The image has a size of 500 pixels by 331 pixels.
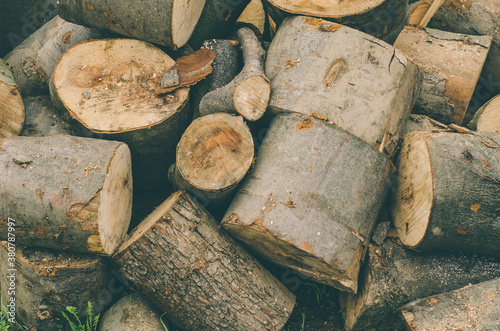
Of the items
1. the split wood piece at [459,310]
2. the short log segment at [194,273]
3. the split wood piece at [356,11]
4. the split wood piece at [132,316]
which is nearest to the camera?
the split wood piece at [459,310]

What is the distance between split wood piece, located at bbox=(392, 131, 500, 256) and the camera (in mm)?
2098

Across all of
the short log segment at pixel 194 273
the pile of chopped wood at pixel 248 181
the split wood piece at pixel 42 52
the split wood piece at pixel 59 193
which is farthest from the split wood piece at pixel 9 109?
the short log segment at pixel 194 273

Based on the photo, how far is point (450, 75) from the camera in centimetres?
281

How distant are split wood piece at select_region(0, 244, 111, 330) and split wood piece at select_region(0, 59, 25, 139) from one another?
77 cm

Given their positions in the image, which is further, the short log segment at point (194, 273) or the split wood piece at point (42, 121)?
Result: the split wood piece at point (42, 121)

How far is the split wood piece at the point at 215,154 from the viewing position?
2115mm

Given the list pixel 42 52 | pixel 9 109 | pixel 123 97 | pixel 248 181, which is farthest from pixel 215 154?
pixel 42 52

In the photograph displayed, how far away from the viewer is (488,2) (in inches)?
118

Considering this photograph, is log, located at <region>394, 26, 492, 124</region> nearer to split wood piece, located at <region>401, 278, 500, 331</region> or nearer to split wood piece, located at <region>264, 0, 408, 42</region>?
split wood piece, located at <region>264, 0, 408, 42</region>

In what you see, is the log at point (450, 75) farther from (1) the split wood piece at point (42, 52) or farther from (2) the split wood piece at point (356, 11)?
(1) the split wood piece at point (42, 52)

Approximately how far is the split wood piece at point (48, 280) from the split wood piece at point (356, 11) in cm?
194

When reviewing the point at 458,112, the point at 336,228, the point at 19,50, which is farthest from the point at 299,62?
the point at 19,50

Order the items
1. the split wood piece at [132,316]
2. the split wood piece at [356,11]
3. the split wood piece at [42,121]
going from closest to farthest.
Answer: the split wood piece at [132,316] < the split wood piece at [356,11] < the split wood piece at [42,121]

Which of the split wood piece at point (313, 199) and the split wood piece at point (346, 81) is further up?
the split wood piece at point (346, 81)
